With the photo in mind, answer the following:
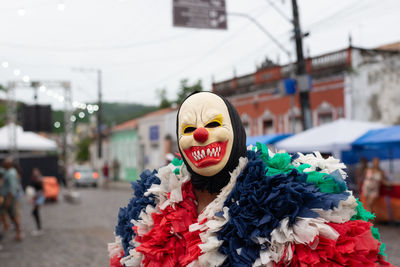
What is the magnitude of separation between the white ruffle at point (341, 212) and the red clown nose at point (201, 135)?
68cm

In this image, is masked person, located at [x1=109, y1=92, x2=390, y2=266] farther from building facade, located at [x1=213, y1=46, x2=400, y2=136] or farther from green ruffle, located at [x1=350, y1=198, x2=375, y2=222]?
building facade, located at [x1=213, y1=46, x2=400, y2=136]

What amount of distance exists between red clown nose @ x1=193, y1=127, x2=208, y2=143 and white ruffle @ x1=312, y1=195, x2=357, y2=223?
0.68 m

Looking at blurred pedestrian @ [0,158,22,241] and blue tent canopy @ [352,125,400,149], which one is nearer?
blurred pedestrian @ [0,158,22,241]

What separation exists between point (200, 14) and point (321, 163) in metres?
7.76

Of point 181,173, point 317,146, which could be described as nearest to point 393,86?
→ point 317,146

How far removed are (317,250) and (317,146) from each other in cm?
715

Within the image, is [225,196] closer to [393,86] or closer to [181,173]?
[181,173]

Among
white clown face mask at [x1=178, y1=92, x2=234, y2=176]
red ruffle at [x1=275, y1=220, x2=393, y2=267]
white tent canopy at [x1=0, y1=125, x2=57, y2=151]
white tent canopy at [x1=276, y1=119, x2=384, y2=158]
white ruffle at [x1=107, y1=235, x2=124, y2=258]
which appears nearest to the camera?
red ruffle at [x1=275, y1=220, x2=393, y2=267]

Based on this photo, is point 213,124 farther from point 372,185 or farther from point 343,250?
point 372,185

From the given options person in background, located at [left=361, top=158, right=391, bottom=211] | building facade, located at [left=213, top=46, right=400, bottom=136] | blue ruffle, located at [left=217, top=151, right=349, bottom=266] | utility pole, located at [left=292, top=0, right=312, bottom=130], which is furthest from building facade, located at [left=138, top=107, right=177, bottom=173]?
blue ruffle, located at [left=217, top=151, right=349, bottom=266]

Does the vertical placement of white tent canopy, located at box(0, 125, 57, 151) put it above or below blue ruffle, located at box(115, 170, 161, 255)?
above

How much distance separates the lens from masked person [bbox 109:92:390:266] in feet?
6.38

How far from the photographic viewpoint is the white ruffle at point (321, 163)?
2.25m

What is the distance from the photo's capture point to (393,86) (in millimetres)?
15148
